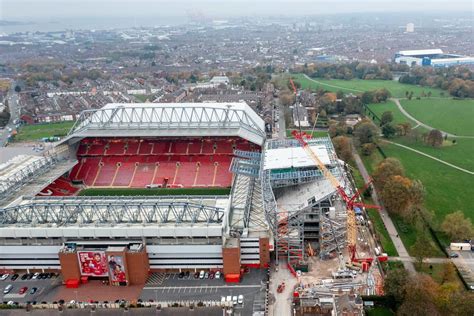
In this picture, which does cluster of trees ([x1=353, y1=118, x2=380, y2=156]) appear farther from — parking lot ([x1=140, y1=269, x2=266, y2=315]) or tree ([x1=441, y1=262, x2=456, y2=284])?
parking lot ([x1=140, y1=269, x2=266, y2=315])

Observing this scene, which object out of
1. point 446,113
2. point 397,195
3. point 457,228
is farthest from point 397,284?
point 446,113

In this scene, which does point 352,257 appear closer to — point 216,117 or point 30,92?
point 216,117

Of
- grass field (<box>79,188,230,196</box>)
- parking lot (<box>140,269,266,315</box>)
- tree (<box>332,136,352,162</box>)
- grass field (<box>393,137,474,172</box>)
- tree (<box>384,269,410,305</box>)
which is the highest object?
tree (<box>384,269,410,305</box>)

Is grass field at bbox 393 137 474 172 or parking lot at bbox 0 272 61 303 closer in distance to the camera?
parking lot at bbox 0 272 61 303

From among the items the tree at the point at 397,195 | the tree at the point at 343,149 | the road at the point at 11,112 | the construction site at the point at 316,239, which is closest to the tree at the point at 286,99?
the tree at the point at 343,149

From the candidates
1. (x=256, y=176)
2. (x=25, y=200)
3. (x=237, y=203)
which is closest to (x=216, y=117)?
(x=256, y=176)

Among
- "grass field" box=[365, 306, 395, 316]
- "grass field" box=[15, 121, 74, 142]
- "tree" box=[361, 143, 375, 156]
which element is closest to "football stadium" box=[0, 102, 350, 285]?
"grass field" box=[365, 306, 395, 316]
